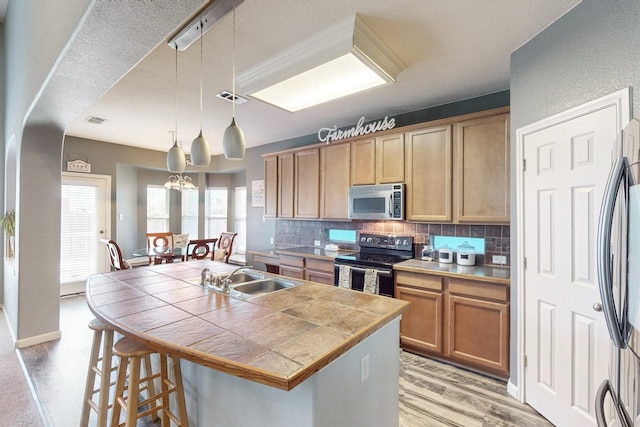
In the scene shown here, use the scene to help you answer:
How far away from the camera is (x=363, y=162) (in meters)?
3.64

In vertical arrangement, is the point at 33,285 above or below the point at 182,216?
below

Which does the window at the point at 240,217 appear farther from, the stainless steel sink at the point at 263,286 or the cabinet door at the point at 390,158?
the stainless steel sink at the point at 263,286

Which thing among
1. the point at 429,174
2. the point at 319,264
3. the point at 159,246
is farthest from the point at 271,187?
the point at 429,174

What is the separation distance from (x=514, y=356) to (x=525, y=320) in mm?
331

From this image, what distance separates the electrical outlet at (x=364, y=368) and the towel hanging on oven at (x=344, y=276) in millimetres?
1823

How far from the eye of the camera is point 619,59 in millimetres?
1535

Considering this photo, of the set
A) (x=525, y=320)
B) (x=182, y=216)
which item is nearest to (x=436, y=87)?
(x=525, y=320)

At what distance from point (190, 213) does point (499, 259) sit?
636 centimetres

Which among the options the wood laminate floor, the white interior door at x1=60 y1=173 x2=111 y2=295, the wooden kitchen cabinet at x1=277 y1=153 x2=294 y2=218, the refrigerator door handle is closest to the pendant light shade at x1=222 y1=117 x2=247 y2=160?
the refrigerator door handle

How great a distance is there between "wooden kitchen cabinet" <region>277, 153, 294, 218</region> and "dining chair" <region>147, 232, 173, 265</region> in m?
1.85

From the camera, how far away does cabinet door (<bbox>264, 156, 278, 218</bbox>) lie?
15.4 feet

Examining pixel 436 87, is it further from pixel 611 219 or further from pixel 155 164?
pixel 155 164

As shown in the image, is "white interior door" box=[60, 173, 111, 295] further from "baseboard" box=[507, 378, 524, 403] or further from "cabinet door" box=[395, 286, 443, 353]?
"baseboard" box=[507, 378, 524, 403]

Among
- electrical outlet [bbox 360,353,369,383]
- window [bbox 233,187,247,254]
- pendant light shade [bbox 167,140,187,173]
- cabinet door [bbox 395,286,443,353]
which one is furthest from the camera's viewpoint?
window [bbox 233,187,247,254]
